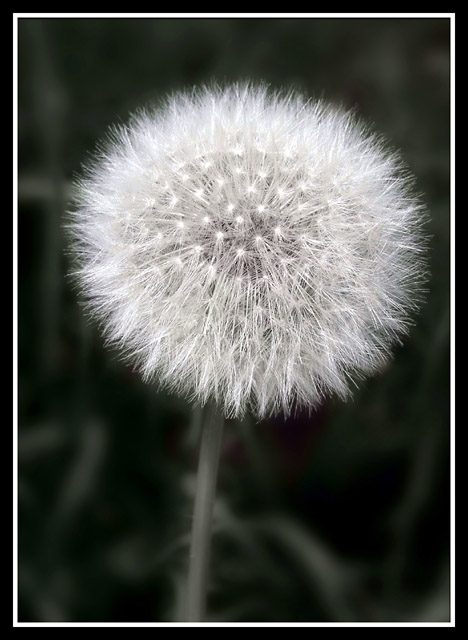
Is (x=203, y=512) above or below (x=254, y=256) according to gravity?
below

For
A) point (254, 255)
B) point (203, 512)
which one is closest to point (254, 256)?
point (254, 255)

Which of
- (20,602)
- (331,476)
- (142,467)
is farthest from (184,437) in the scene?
(20,602)

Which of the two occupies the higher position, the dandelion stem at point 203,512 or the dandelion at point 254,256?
the dandelion at point 254,256

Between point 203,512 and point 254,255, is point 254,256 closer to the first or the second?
point 254,255

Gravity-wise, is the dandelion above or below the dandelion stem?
above
